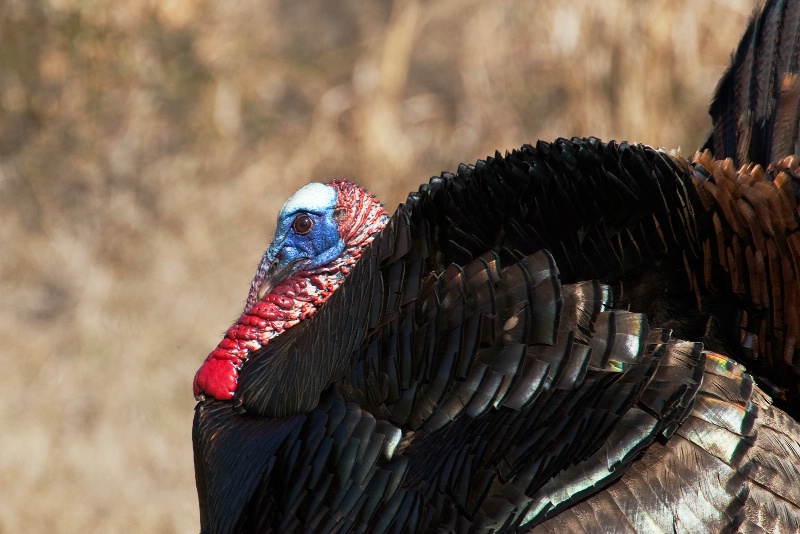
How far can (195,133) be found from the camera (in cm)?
692

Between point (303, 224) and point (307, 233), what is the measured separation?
3 centimetres

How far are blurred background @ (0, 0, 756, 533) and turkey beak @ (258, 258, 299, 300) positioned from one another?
2.38 metres

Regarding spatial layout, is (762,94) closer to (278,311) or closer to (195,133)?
(278,311)

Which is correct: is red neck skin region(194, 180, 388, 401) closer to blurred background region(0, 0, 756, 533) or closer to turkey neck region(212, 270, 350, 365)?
turkey neck region(212, 270, 350, 365)

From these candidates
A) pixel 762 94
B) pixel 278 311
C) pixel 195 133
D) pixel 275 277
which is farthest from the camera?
pixel 195 133

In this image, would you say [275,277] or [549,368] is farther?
[275,277]

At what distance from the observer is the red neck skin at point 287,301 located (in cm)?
287

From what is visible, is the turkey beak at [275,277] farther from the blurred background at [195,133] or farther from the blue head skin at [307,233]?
the blurred background at [195,133]

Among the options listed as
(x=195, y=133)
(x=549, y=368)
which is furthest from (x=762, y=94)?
(x=195, y=133)

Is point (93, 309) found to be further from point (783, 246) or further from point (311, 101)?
point (783, 246)

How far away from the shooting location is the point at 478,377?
2.36 metres

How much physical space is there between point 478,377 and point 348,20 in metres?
5.93

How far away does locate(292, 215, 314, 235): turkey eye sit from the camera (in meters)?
3.01

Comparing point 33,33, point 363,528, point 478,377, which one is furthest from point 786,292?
point 33,33
